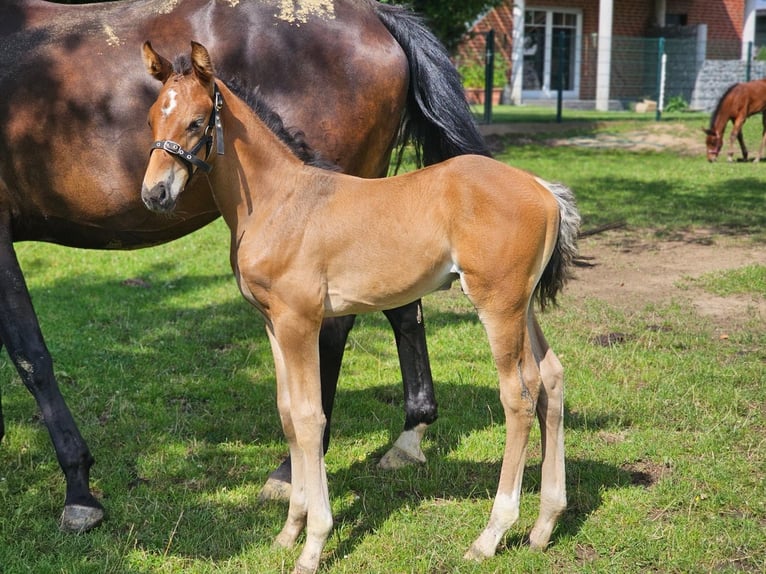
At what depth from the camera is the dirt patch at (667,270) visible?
676 cm

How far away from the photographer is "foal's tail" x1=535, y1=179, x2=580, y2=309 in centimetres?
342

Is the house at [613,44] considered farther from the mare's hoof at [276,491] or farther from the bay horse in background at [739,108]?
the mare's hoof at [276,491]

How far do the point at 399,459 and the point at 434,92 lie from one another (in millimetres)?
1871

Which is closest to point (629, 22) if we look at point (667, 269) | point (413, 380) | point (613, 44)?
point (613, 44)

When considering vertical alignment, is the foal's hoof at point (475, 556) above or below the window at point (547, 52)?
below

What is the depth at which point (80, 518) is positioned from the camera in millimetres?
3768

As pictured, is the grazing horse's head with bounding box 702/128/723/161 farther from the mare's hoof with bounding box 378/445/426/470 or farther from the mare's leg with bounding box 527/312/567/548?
the mare's leg with bounding box 527/312/567/548

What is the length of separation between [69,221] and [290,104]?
120 cm

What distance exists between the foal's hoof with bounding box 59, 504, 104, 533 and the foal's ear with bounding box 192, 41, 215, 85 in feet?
6.31

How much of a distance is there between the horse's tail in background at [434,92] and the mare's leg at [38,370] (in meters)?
1.96

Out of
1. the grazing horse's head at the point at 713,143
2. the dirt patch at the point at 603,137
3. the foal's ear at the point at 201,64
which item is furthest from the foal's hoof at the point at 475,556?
the dirt patch at the point at 603,137

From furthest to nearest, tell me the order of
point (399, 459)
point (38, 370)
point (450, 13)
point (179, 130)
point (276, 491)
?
point (450, 13)
point (399, 459)
point (276, 491)
point (38, 370)
point (179, 130)

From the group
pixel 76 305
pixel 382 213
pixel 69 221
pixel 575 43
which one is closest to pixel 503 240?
pixel 382 213

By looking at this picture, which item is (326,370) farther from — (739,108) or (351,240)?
(739,108)
